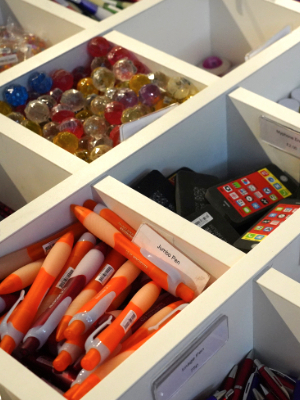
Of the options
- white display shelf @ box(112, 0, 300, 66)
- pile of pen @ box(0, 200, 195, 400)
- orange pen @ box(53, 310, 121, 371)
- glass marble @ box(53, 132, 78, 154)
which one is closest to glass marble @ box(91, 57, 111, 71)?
white display shelf @ box(112, 0, 300, 66)

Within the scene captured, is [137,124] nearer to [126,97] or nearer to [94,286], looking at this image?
[126,97]

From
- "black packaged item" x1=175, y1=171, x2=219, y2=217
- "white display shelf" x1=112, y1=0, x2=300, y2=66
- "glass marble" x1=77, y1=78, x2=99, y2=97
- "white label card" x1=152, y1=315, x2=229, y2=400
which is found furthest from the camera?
"white display shelf" x1=112, y1=0, x2=300, y2=66

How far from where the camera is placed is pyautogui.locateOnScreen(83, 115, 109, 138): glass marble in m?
1.29

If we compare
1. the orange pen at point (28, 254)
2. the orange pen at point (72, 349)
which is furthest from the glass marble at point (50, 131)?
the orange pen at point (72, 349)

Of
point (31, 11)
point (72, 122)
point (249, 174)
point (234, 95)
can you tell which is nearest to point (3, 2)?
point (31, 11)

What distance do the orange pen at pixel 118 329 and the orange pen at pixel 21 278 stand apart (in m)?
0.20

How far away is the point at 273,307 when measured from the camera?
86cm

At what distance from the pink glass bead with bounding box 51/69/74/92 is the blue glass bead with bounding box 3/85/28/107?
0.09 metres

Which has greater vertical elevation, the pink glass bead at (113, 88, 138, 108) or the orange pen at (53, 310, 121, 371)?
the pink glass bead at (113, 88, 138, 108)

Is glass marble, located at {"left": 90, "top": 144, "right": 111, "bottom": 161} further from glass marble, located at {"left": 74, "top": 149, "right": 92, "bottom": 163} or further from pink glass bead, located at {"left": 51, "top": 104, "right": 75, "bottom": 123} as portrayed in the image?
pink glass bead, located at {"left": 51, "top": 104, "right": 75, "bottom": 123}

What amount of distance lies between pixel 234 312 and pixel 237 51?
1.09 meters

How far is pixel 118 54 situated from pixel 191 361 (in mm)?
909

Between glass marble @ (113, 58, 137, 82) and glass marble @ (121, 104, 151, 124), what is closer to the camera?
glass marble @ (121, 104, 151, 124)

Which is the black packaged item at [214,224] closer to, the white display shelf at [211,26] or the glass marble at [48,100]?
the glass marble at [48,100]
